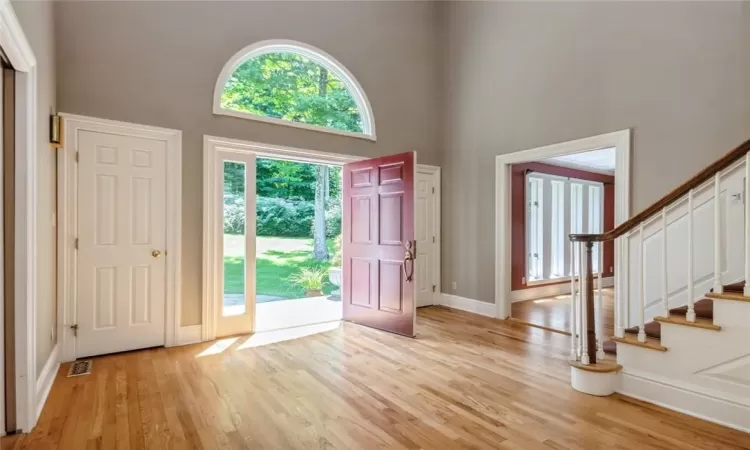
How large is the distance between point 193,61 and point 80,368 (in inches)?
116

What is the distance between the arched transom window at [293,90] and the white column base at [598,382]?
358 cm

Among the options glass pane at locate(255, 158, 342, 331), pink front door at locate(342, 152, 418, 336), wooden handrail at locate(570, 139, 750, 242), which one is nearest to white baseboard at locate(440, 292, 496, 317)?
pink front door at locate(342, 152, 418, 336)

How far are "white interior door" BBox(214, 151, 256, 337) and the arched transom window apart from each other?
58 cm

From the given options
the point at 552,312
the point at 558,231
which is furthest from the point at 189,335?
the point at 558,231

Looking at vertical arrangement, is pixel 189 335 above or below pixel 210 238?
below

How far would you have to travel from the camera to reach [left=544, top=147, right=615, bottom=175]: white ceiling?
623 cm

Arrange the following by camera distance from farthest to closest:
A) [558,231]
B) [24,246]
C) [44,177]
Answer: [558,231]
[44,177]
[24,246]

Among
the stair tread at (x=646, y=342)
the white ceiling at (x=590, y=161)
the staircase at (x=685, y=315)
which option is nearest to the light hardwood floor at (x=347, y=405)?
the staircase at (x=685, y=315)

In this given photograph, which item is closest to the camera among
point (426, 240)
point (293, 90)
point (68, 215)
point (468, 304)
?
point (68, 215)

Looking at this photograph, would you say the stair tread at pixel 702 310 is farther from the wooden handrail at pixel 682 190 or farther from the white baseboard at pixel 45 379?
the white baseboard at pixel 45 379

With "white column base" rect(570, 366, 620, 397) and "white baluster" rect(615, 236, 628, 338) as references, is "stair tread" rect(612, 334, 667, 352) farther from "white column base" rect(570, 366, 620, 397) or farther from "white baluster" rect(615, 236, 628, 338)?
"white column base" rect(570, 366, 620, 397)

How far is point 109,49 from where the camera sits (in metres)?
3.50

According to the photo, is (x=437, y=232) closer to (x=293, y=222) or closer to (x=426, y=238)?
(x=426, y=238)

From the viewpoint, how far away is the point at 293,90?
4.70m
